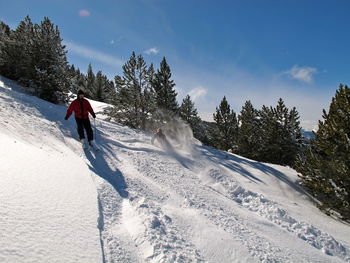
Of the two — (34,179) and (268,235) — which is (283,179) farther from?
(34,179)

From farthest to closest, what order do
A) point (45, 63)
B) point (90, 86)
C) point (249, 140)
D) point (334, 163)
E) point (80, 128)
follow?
1. point (90, 86)
2. point (249, 140)
3. point (45, 63)
4. point (334, 163)
5. point (80, 128)

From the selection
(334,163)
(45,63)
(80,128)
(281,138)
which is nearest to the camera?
(80,128)

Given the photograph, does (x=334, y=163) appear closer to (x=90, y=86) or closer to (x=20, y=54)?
(x=20, y=54)

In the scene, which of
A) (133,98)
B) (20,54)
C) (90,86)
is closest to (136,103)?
(133,98)

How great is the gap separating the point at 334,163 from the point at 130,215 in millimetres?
9279

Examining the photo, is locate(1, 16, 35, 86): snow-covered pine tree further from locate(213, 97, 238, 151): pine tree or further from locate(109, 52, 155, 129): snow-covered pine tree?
locate(213, 97, 238, 151): pine tree

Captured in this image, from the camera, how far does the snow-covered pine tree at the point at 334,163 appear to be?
854 centimetres

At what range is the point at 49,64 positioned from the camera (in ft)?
59.5

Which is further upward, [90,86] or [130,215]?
[90,86]

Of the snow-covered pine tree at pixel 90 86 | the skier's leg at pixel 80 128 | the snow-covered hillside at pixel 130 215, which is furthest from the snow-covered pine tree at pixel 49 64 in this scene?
the snow-covered pine tree at pixel 90 86

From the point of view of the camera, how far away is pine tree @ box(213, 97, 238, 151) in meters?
33.8

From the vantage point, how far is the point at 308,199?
30.7 feet

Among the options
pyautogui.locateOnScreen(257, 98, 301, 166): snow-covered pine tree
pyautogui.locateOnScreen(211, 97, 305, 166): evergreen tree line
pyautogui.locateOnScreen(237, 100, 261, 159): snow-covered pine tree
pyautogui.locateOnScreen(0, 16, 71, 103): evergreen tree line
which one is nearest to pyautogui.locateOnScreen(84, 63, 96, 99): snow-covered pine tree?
pyautogui.locateOnScreen(0, 16, 71, 103): evergreen tree line

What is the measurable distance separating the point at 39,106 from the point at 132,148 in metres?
6.73
